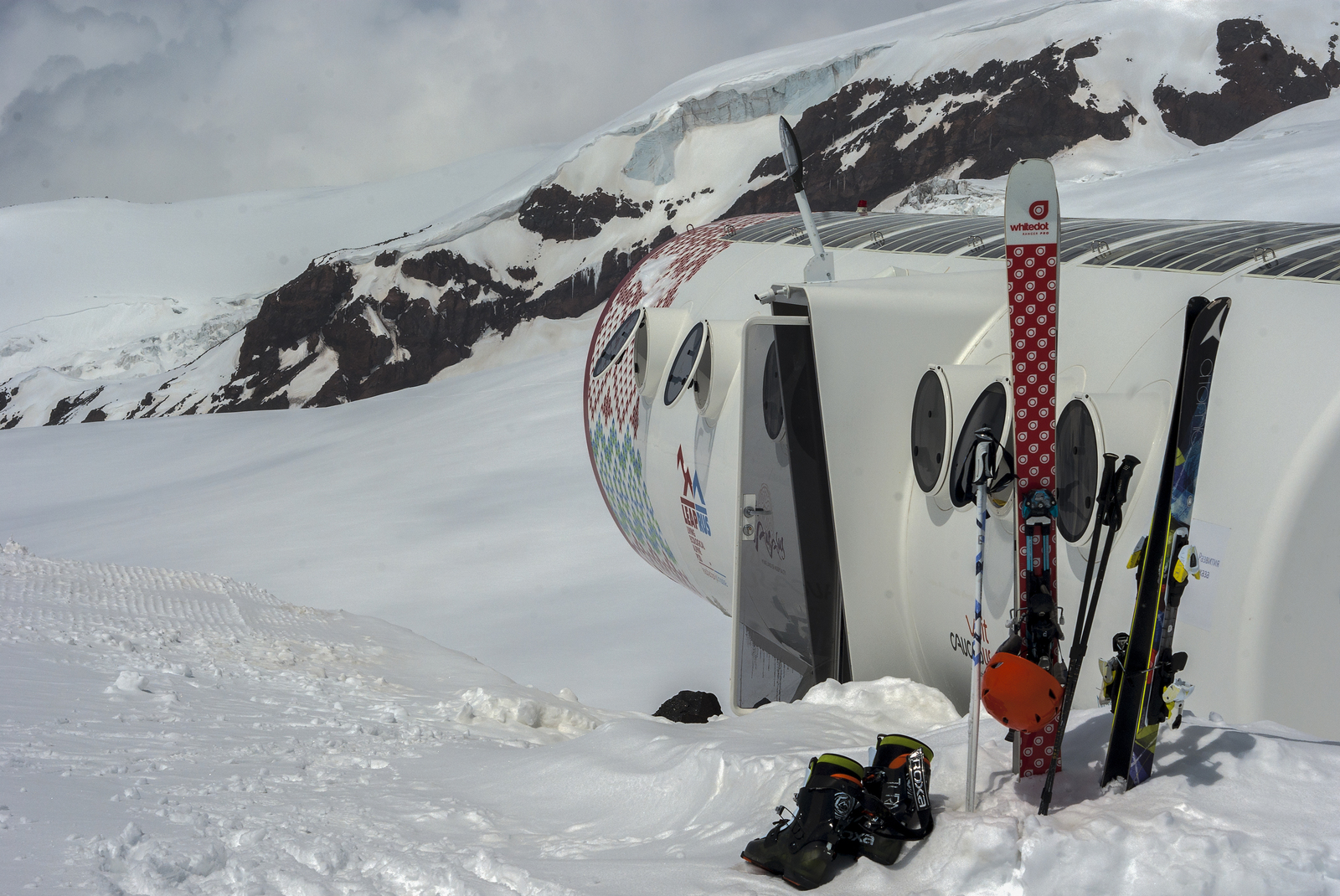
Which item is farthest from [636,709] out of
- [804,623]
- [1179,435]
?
[1179,435]

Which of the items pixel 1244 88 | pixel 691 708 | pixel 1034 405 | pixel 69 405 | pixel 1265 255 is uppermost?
pixel 1244 88

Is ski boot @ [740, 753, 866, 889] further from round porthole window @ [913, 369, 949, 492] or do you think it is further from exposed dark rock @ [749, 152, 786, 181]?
exposed dark rock @ [749, 152, 786, 181]

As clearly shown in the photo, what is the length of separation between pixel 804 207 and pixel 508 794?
13.2 ft

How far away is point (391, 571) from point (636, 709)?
593 centimetres

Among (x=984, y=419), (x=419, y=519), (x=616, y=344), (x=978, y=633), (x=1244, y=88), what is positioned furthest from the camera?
(x=1244, y=88)

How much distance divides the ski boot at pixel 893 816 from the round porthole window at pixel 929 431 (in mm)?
1973

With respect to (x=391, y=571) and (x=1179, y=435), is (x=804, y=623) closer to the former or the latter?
(x=1179, y=435)

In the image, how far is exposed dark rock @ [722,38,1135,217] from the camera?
3694 centimetres

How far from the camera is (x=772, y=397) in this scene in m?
5.62

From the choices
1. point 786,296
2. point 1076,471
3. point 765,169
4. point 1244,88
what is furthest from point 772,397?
point 765,169

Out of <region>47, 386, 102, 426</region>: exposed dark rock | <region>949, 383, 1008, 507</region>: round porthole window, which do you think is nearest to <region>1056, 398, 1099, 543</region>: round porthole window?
<region>949, 383, 1008, 507</region>: round porthole window

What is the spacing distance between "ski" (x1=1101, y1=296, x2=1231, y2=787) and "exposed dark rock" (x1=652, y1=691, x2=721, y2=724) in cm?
502

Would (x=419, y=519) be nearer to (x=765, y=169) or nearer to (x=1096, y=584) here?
(x=1096, y=584)

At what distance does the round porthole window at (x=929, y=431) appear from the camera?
16.1ft
